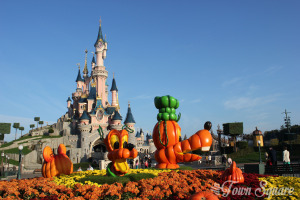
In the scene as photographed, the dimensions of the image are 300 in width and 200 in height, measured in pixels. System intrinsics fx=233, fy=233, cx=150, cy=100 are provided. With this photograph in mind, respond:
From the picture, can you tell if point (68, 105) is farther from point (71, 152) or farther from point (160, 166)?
point (160, 166)

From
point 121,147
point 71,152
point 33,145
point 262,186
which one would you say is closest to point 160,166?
point 121,147

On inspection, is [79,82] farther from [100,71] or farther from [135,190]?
[135,190]

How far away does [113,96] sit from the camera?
182 feet

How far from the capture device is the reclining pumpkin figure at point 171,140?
11.5 meters

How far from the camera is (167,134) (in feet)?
40.7

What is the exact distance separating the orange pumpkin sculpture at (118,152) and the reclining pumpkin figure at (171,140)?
11.5ft

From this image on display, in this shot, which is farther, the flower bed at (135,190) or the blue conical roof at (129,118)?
the blue conical roof at (129,118)

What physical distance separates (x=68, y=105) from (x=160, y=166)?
59.1 metres

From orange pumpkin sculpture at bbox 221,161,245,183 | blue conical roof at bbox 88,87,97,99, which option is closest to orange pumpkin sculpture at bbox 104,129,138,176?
orange pumpkin sculpture at bbox 221,161,245,183

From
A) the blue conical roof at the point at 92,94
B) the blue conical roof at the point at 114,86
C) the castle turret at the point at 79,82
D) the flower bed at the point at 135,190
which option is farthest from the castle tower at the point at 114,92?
the flower bed at the point at 135,190

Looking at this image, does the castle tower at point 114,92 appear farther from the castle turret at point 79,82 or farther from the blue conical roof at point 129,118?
the castle turret at point 79,82

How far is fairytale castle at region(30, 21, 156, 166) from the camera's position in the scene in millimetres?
44781

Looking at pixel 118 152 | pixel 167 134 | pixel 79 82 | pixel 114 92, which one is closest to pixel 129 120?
pixel 114 92

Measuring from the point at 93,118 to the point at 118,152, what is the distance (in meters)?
40.7
